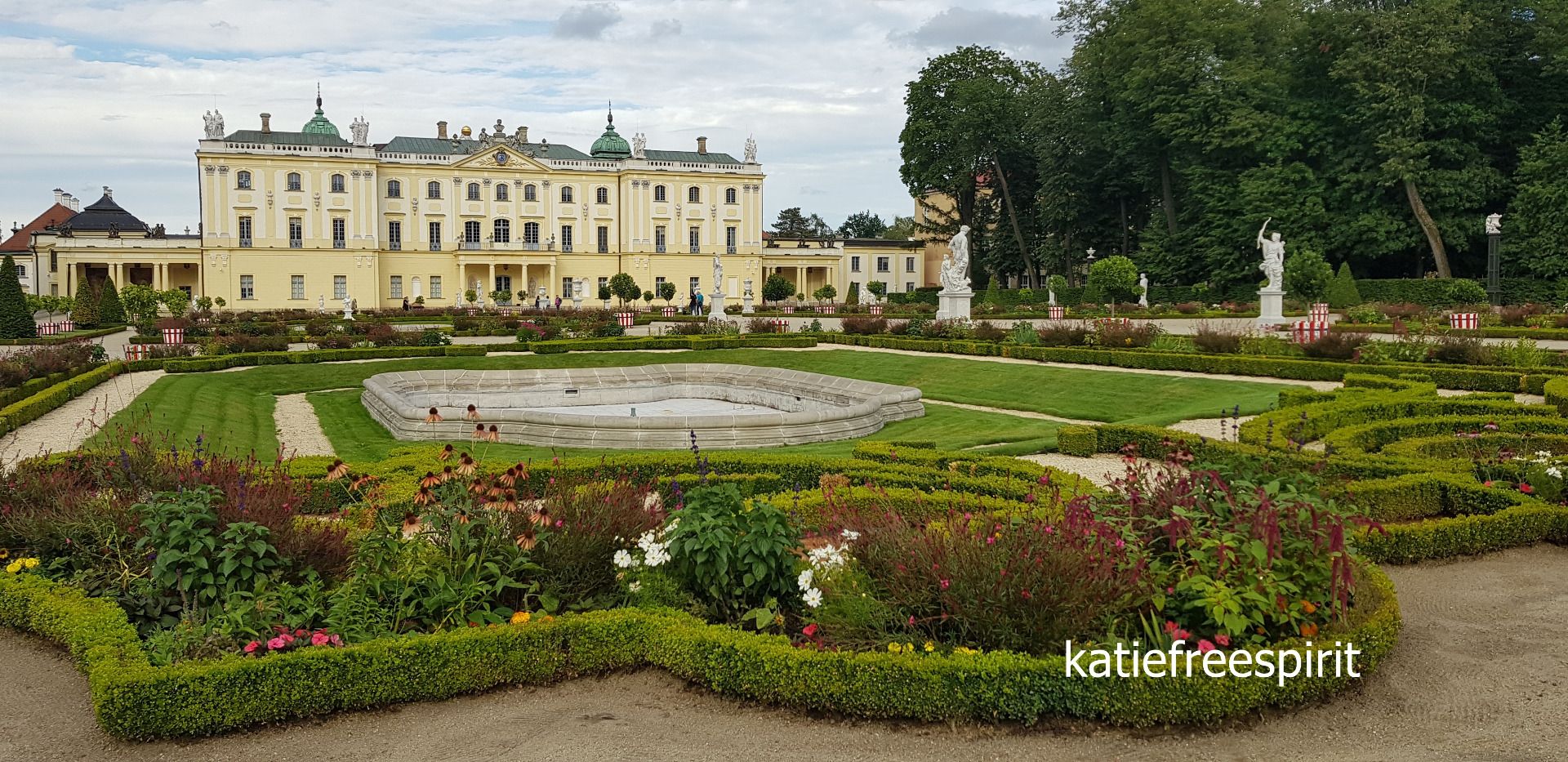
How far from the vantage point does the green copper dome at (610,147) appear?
203 ft

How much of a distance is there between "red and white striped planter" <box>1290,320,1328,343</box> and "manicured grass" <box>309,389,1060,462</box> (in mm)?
6476

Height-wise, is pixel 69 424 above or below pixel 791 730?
above

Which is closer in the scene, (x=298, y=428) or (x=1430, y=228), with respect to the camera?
(x=298, y=428)

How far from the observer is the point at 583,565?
17.7ft

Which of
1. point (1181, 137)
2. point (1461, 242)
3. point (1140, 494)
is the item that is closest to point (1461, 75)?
point (1461, 242)

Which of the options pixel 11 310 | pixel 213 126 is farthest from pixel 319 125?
pixel 11 310

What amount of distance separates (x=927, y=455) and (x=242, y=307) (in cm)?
5089

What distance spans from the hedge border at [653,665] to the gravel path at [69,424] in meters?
4.77

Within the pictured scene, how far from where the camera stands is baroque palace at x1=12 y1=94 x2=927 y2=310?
169ft

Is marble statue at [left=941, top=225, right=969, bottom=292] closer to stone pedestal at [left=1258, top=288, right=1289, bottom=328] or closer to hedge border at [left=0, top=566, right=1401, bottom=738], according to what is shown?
stone pedestal at [left=1258, top=288, right=1289, bottom=328]

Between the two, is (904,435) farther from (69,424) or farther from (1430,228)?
(1430,228)

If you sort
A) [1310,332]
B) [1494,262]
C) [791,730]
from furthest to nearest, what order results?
[1494,262], [1310,332], [791,730]

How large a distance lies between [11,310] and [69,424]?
1536 cm

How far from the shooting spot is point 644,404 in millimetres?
18484
